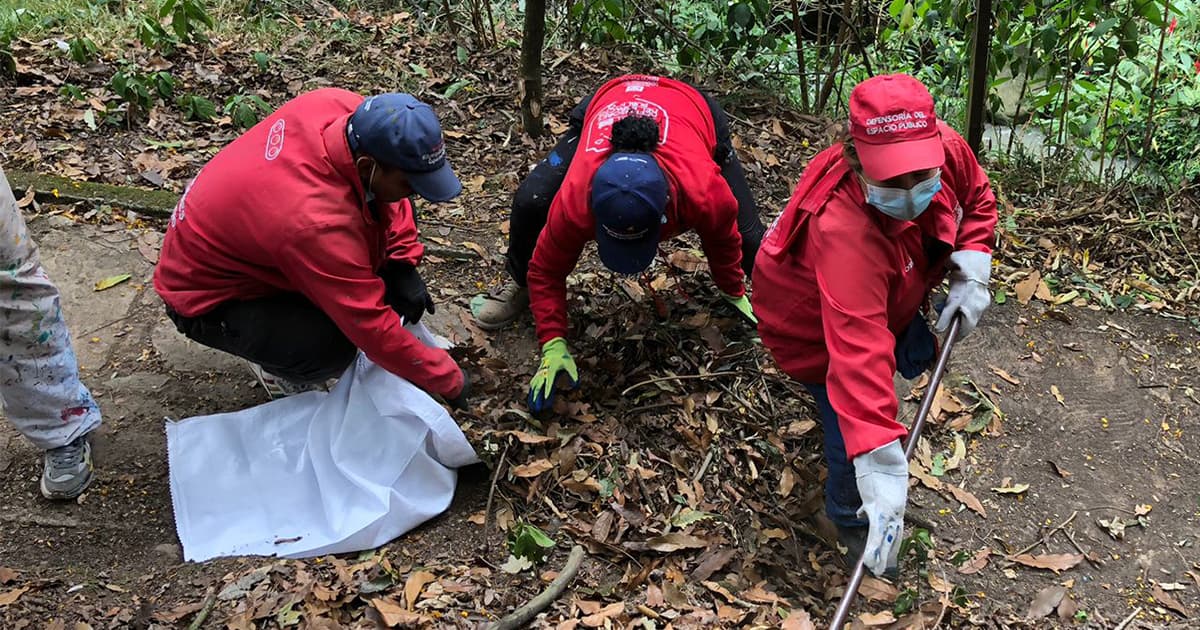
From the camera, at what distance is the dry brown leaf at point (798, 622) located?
2424mm

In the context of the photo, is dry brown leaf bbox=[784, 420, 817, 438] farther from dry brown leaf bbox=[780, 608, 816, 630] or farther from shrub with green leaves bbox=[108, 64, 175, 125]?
shrub with green leaves bbox=[108, 64, 175, 125]

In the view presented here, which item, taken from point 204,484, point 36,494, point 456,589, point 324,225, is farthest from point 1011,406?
point 36,494

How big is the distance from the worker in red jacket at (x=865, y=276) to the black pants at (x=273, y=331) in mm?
1475

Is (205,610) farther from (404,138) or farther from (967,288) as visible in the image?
(967,288)

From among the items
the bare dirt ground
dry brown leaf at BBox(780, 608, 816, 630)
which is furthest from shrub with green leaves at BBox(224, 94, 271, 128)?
dry brown leaf at BBox(780, 608, 816, 630)

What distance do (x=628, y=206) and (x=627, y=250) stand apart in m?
0.18

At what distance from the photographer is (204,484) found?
116 inches

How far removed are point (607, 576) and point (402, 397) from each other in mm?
870

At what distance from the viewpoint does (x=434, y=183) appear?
2.54 metres

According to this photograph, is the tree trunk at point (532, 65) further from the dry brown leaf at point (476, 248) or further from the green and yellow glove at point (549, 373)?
the green and yellow glove at point (549, 373)

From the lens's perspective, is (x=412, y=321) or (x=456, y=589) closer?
(x=456, y=589)

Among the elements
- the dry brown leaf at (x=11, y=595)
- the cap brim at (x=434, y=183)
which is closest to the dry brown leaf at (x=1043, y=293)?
the cap brim at (x=434, y=183)

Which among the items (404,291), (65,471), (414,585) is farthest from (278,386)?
(414,585)

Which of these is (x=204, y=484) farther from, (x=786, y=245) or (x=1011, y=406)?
(x=1011, y=406)
